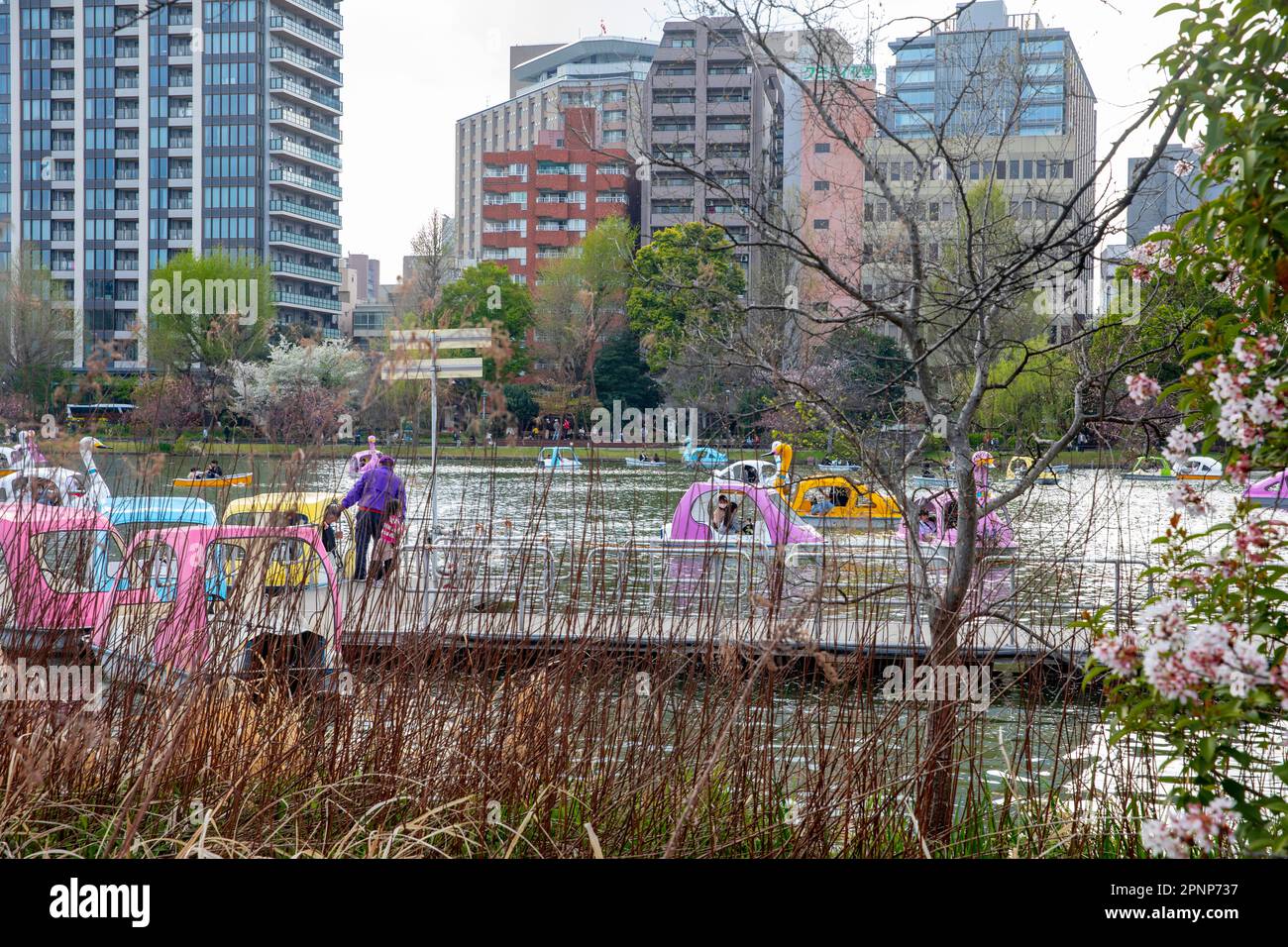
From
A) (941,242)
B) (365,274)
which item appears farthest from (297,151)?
(941,242)

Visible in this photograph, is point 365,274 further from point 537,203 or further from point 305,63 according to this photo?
point 305,63

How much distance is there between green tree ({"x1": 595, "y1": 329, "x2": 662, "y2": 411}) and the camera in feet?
122

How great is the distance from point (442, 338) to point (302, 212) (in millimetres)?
54005

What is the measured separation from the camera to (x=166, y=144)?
53.2 metres

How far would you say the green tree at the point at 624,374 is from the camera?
37281 mm

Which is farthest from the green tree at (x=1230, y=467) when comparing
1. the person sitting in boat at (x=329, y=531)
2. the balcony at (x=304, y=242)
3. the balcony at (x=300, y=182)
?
the balcony at (x=304, y=242)

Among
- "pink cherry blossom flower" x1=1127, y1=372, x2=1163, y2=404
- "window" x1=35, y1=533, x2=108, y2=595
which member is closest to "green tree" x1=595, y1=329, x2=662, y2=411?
"window" x1=35, y1=533, x2=108, y2=595

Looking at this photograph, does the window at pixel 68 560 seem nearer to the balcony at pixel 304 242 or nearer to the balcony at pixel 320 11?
the balcony at pixel 320 11

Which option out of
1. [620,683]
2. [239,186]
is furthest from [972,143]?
[239,186]

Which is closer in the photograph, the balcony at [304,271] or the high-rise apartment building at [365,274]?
the balcony at [304,271]

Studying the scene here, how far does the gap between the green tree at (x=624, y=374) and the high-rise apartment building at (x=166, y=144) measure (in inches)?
728

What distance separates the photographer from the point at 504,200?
211 ft

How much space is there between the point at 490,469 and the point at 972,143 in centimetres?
166
